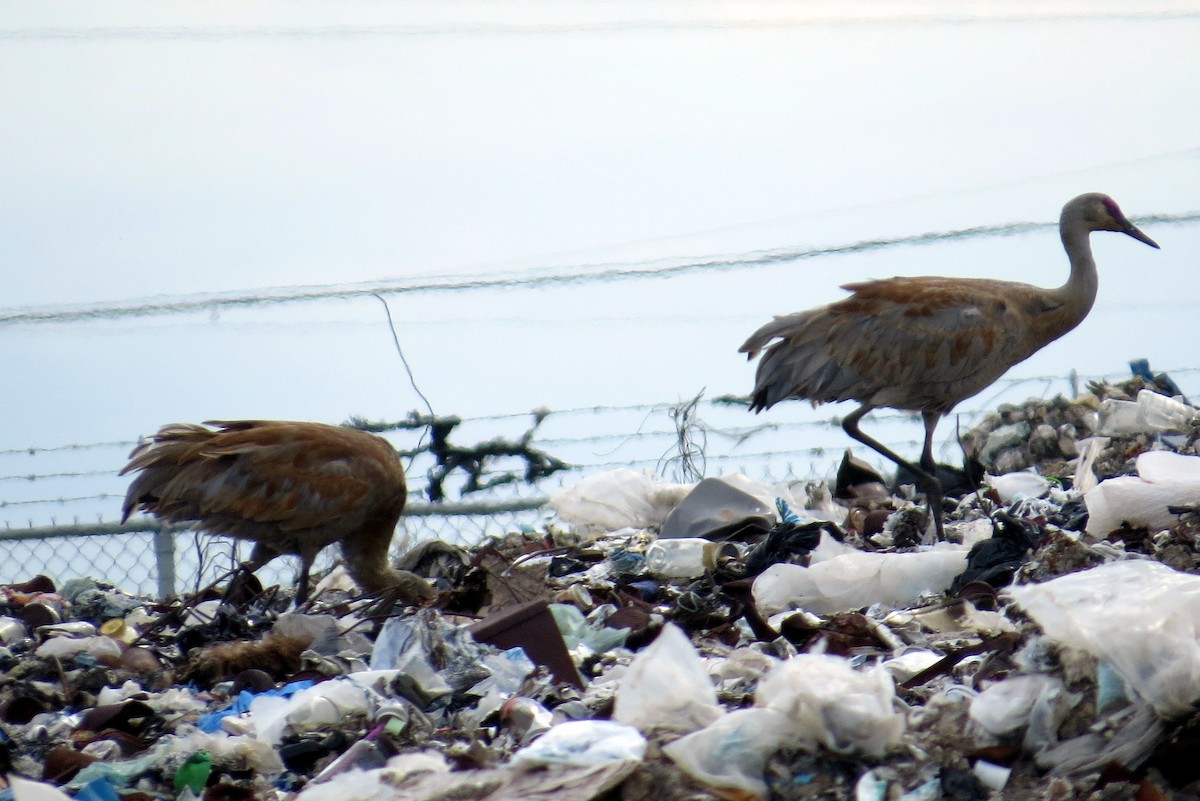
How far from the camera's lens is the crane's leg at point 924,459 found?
5738 mm

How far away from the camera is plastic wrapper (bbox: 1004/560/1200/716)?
2.55 metres

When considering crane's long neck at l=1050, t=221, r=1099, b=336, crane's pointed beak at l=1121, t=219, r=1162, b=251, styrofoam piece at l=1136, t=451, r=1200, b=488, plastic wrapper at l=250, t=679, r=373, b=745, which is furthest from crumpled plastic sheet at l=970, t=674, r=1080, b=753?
crane's pointed beak at l=1121, t=219, r=1162, b=251

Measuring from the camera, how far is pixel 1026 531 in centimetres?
471

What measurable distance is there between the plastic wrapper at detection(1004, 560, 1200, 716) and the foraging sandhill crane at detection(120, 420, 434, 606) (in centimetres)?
307

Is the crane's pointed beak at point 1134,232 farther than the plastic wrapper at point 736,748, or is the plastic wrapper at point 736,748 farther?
the crane's pointed beak at point 1134,232

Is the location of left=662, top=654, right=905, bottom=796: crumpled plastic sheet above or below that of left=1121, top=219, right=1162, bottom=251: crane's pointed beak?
below

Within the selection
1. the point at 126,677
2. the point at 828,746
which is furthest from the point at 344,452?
the point at 828,746

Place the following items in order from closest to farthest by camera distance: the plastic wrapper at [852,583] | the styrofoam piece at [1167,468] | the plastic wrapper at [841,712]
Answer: the plastic wrapper at [841,712]
the plastic wrapper at [852,583]
the styrofoam piece at [1167,468]

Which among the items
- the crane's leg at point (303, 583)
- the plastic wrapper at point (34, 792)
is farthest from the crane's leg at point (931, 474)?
the plastic wrapper at point (34, 792)

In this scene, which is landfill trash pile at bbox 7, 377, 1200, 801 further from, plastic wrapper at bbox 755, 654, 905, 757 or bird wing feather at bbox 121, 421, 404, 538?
bird wing feather at bbox 121, 421, 404, 538

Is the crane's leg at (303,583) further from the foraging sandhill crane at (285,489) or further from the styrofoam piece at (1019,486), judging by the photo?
the styrofoam piece at (1019,486)

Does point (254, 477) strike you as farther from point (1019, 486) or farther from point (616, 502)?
point (1019, 486)

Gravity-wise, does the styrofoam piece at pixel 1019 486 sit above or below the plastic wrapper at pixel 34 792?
below

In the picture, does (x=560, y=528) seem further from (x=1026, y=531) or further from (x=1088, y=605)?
(x=1088, y=605)
